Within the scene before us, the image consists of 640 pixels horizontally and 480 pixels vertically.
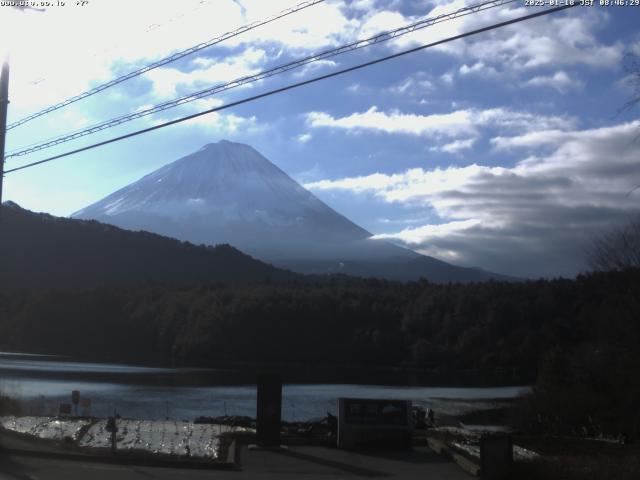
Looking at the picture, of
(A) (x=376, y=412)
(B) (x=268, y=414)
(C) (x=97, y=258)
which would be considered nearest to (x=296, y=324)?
(C) (x=97, y=258)

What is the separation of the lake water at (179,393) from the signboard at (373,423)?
46.4ft

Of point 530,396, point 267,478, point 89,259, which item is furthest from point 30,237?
point 267,478

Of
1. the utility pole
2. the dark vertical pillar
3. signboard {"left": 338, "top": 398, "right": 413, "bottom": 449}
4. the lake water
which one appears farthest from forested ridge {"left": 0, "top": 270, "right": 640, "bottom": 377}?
the utility pole

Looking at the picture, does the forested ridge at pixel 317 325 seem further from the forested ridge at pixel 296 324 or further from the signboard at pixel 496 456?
the signboard at pixel 496 456

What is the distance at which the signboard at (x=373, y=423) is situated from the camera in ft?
57.1

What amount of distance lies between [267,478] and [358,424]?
4236mm

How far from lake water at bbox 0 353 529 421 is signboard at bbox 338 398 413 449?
14.2 metres

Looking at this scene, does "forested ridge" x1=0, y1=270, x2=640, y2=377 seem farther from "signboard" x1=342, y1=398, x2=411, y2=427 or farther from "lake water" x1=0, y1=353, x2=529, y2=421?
"signboard" x1=342, y1=398, x2=411, y2=427

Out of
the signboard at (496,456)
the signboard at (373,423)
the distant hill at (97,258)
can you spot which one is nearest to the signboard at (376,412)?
the signboard at (373,423)

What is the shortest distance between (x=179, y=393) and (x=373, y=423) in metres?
33.0

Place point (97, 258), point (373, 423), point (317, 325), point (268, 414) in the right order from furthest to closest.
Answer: point (97, 258)
point (317, 325)
point (373, 423)
point (268, 414)

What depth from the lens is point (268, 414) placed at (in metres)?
17.0

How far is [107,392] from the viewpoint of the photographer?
46.5 meters

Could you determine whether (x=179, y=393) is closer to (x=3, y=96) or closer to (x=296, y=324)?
(x=3, y=96)
